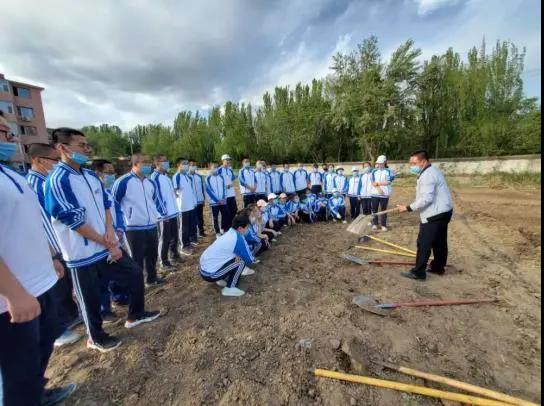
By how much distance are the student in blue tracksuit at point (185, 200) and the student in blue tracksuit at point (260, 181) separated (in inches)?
107

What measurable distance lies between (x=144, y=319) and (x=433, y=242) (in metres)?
4.57

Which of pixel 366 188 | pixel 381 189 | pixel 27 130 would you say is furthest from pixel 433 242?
pixel 27 130

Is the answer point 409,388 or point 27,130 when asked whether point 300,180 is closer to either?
point 409,388

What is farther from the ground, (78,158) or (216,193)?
(78,158)

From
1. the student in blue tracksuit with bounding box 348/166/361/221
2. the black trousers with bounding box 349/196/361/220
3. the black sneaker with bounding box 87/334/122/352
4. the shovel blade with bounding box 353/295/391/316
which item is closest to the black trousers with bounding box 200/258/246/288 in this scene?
the black sneaker with bounding box 87/334/122/352

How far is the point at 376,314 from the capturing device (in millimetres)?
3562

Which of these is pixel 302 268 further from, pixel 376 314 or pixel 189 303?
pixel 189 303

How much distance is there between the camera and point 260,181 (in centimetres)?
906

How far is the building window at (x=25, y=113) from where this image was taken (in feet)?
102

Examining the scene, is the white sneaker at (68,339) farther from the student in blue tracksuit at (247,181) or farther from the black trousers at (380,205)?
the black trousers at (380,205)

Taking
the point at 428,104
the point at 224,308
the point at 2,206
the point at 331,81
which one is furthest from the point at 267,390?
the point at 428,104

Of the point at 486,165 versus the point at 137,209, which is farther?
the point at 486,165

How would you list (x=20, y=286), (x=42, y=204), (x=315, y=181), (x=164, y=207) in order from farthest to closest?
(x=315, y=181), (x=164, y=207), (x=42, y=204), (x=20, y=286)

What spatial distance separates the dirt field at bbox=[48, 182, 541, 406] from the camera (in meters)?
2.44
